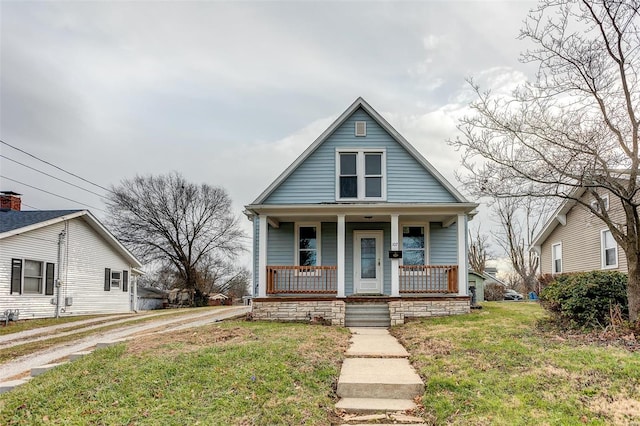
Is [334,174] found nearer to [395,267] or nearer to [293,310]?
[395,267]

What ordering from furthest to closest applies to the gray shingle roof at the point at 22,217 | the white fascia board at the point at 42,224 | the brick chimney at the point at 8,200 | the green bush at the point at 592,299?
the brick chimney at the point at 8,200
the gray shingle roof at the point at 22,217
the white fascia board at the point at 42,224
the green bush at the point at 592,299

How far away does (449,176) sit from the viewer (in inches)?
566

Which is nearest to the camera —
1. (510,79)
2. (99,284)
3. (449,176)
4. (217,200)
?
(510,79)

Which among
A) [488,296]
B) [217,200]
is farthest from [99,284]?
[488,296]

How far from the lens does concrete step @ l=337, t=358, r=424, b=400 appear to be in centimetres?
576

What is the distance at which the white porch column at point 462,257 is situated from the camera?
13156mm

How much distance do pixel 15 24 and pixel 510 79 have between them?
15.0 meters

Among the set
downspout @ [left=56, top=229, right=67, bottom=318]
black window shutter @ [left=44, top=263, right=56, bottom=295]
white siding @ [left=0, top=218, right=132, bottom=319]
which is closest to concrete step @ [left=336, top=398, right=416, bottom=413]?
white siding @ [left=0, top=218, right=132, bottom=319]

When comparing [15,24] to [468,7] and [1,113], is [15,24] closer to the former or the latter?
[1,113]

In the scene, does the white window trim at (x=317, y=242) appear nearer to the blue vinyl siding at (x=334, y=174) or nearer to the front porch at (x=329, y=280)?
the front porch at (x=329, y=280)

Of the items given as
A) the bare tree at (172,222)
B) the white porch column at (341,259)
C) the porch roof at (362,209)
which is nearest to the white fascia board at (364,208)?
the porch roof at (362,209)

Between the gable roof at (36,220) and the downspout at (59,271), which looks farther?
the downspout at (59,271)

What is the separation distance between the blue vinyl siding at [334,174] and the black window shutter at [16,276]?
9.77m

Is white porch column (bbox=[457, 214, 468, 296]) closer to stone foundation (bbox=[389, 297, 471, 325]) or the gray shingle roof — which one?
stone foundation (bbox=[389, 297, 471, 325])
